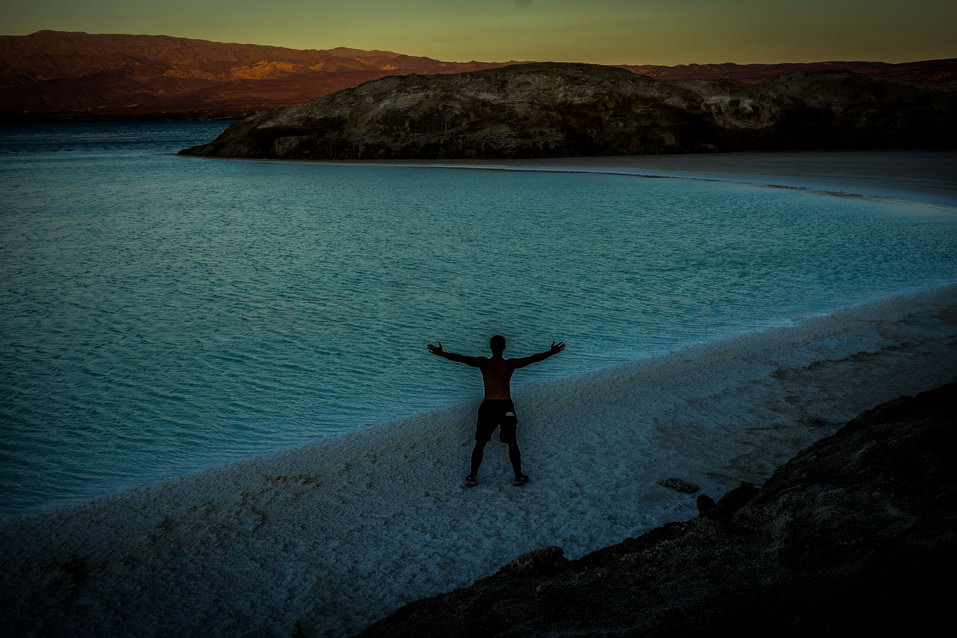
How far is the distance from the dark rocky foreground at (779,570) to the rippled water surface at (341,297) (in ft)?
A: 14.3

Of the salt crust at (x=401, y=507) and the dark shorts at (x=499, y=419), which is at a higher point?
the dark shorts at (x=499, y=419)

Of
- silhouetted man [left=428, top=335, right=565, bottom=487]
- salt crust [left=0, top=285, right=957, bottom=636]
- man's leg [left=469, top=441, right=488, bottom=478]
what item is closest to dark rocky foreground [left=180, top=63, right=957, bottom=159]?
salt crust [left=0, top=285, right=957, bottom=636]

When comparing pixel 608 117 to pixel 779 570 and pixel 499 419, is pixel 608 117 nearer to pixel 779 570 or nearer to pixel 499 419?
pixel 499 419

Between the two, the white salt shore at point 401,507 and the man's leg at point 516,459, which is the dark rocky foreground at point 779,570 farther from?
the man's leg at point 516,459

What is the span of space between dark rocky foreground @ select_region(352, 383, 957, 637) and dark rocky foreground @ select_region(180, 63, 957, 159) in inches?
1935

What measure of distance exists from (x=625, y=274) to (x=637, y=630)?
13.2m

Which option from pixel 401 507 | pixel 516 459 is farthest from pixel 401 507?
pixel 516 459

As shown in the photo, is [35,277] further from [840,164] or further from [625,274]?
[840,164]

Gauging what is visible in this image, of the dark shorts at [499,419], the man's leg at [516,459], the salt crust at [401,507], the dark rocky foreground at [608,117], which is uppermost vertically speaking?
the dark rocky foreground at [608,117]

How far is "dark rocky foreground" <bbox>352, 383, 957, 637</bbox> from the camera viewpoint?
324 centimetres

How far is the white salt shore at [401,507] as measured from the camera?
489 cm

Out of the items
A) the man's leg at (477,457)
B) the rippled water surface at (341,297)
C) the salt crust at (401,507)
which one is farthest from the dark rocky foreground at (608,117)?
the man's leg at (477,457)

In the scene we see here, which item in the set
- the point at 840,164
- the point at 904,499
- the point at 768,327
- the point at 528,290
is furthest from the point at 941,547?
the point at 840,164

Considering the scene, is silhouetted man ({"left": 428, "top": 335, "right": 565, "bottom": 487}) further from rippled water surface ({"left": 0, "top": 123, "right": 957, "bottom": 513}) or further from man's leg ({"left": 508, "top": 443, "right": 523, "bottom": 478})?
rippled water surface ({"left": 0, "top": 123, "right": 957, "bottom": 513})
